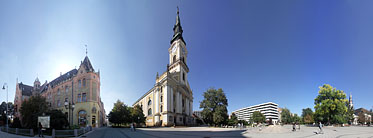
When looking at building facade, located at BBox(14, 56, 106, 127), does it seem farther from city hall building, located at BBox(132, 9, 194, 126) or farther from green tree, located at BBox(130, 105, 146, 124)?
city hall building, located at BBox(132, 9, 194, 126)

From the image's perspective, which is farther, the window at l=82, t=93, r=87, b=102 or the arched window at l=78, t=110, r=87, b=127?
the window at l=82, t=93, r=87, b=102

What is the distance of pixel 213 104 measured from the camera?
147 feet

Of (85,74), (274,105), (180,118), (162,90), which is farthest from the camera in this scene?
(274,105)

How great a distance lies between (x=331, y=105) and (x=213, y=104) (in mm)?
27619

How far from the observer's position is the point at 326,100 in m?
41.4

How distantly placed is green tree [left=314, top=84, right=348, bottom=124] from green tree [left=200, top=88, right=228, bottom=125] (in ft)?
77.2

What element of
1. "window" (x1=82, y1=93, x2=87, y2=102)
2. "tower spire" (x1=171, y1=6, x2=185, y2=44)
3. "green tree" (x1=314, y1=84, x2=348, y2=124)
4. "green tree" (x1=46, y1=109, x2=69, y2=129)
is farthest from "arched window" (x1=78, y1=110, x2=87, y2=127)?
"green tree" (x1=314, y1=84, x2=348, y2=124)

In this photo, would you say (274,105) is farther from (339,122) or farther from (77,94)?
(77,94)

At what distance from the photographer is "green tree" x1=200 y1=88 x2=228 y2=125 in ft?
143

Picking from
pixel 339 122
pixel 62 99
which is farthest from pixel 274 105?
pixel 62 99

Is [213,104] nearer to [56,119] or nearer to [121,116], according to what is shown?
[121,116]

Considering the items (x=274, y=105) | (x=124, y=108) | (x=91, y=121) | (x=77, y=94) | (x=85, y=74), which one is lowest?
(x=274, y=105)

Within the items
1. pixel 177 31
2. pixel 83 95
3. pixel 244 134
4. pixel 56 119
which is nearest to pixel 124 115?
pixel 83 95

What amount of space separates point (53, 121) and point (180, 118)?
3186cm
